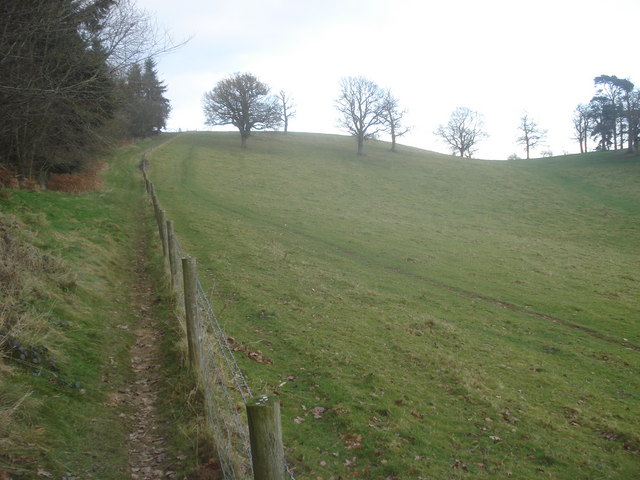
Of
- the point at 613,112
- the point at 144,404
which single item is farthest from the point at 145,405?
the point at 613,112

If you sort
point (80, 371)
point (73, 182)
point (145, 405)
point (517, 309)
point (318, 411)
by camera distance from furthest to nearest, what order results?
point (73, 182) < point (517, 309) < point (318, 411) < point (80, 371) < point (145, 405)

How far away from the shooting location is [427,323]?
1502cm

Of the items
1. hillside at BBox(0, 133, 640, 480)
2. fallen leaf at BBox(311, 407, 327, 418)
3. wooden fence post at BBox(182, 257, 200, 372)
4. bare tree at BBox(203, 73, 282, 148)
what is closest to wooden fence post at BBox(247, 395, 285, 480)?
hillside at BBox(0, 133, 640, 480)

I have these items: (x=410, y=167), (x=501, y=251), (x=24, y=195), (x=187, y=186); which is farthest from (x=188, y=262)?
(x=410, y=167)

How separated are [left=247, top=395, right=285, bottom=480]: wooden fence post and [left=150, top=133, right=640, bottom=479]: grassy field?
11.4 ft

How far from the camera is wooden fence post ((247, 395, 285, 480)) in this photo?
3396 mm

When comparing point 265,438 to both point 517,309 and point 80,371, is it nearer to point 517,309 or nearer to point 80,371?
point 80,371

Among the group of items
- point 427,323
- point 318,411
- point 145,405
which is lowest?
point 427,323

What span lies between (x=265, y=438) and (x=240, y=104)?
205ft

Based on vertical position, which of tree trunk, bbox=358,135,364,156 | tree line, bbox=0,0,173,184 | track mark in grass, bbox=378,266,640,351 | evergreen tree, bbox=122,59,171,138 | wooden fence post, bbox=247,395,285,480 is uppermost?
evergreen tree, bbox=122,59,171,138

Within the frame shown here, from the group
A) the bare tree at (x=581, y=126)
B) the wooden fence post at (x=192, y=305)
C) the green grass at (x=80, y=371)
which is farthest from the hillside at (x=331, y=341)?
the bare tree at (x=581, y=126)

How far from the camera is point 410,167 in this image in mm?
64438

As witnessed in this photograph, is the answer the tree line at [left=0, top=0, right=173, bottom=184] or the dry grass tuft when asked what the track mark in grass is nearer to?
the tree line at [left=0, top=0, right=173, bottom=184]

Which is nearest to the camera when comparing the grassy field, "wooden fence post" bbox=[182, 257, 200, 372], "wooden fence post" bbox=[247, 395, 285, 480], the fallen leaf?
"wooden fence post" bbox=[247, 395, 285, 480]
